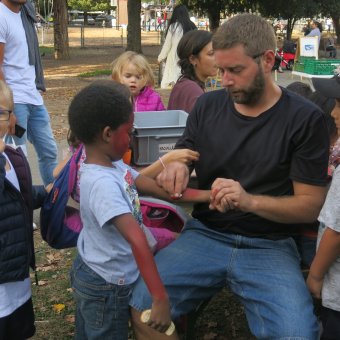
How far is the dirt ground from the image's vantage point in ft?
12.0

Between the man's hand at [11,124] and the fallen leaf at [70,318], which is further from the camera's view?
the fallen leaf at [70,318]

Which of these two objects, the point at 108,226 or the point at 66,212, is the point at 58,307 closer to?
the point at 66,212

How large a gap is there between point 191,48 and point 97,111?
223 cm

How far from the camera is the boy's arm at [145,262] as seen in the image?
7.18ft

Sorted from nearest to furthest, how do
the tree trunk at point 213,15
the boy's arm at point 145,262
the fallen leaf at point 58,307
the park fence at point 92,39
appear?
the boy's arm at point 145,262 → the fallen leaf at point 58,307 → the tree trunk at point 213,15 → the park fence at point 92,39

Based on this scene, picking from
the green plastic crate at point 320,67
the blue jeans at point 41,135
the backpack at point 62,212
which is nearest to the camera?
the backpack at point 62,212

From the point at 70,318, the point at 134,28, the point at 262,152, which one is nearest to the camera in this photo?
the point at 262,152

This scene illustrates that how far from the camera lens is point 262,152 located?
108 inches

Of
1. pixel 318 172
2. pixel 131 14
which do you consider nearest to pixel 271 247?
pixel 318 172

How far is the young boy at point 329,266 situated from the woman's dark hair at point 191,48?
2.18 metres

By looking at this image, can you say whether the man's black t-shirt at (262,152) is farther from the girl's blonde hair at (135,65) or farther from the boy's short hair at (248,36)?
the girl's blonde hair at (135,65)

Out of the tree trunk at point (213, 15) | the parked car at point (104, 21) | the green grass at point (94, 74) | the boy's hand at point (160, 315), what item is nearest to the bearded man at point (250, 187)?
the boy's hand at point (160, 315)

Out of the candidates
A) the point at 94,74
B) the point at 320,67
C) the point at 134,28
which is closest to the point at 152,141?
the point at 320,67

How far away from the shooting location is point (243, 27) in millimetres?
2697
